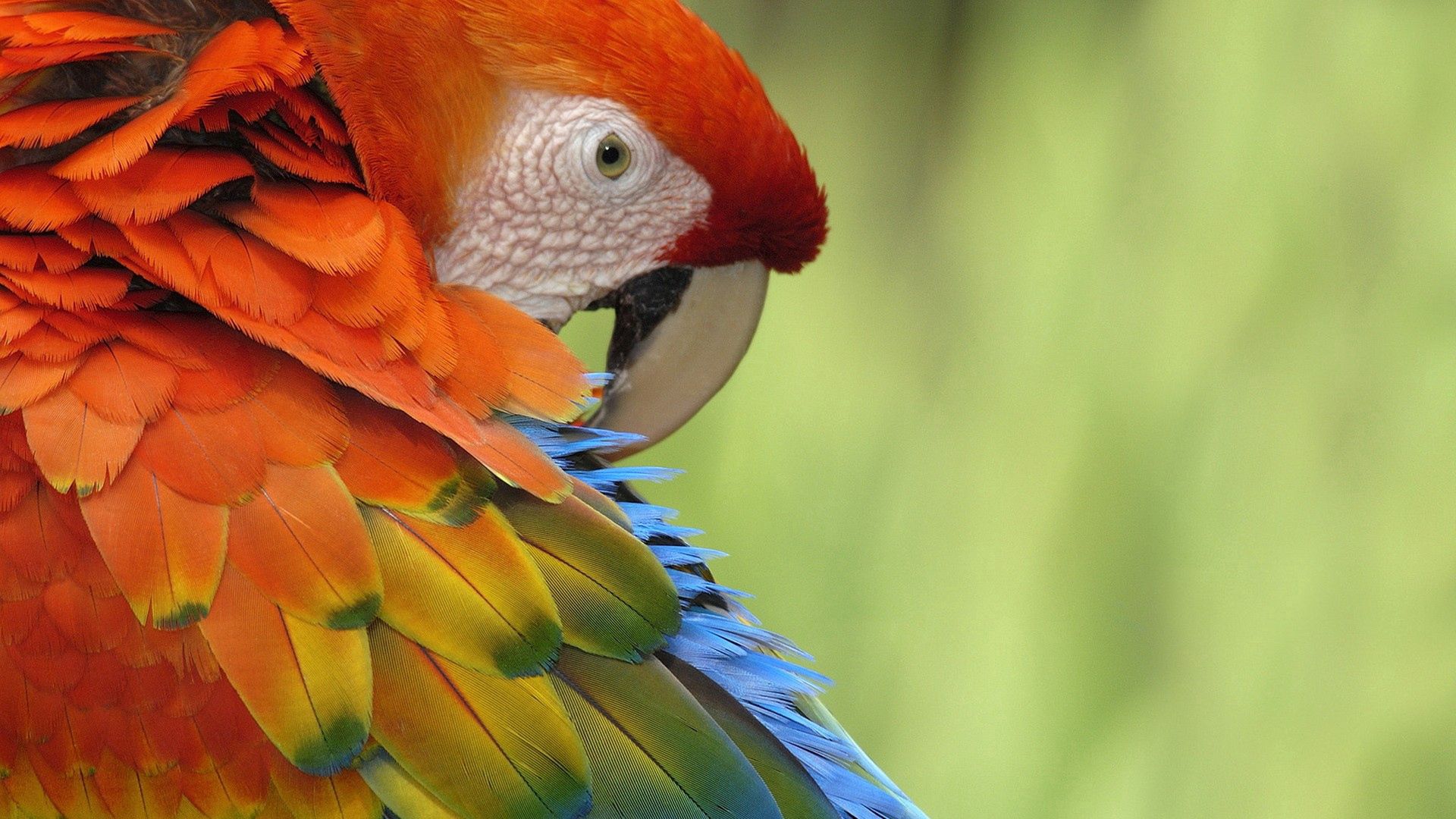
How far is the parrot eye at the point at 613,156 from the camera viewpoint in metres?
0.68

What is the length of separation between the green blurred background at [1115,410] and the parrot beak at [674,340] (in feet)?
1.22

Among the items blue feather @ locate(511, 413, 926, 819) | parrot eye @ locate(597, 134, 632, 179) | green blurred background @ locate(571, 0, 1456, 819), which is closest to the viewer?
blue feather @ locate(511, 413, 926, 819)

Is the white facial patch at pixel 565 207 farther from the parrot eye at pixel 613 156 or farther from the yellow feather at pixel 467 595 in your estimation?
the yellow feather at pixel 467 595

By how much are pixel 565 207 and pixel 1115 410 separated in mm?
623

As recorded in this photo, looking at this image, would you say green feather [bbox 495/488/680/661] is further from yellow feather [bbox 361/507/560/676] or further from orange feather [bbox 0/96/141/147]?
orange feather [bbox 0/96/141/147]

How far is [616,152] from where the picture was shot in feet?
2.27

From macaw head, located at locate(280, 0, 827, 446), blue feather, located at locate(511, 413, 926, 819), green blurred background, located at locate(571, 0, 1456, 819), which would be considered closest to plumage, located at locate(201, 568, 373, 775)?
blue feather, located at locate(511, 413, 926, 819)

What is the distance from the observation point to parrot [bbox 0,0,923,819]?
47cm

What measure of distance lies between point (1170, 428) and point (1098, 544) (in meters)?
0.13

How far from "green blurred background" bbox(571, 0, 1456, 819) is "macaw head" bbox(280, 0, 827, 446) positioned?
387mm

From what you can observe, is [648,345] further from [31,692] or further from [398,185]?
[31,692]

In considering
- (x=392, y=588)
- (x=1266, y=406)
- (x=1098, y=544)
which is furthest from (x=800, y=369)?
(x=392, y=588)

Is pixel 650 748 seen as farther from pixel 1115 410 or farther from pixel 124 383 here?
pixel 1115 410

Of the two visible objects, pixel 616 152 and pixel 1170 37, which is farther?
pixel 1170 37
